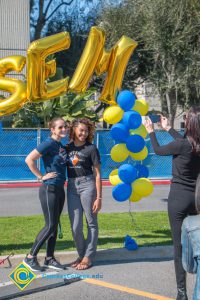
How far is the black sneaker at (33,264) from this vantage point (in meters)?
5.38

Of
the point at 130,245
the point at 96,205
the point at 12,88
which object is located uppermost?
the point at 12,88

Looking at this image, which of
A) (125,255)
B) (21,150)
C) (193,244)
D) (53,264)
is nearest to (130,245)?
(125,255)

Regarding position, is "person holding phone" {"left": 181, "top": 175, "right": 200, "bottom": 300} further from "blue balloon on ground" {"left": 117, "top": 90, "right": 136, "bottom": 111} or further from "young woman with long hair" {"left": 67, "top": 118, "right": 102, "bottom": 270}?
"blue balloon on ground" {"left": 117, "top": 90, "right": 136, "bottom": 111}

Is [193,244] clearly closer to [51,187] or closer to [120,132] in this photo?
[51,187]

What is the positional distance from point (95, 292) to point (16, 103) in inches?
90.2

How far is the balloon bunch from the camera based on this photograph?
597 centimetres

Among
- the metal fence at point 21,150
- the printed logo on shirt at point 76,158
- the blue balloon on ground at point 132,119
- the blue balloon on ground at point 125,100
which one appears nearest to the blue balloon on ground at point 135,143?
the blue balloon on ground at point 132,119

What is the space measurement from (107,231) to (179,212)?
325 centimetres

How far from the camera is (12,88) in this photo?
5887mm

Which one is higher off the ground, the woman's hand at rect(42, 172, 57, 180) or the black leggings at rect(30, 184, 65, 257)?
the woman's hand at rect(42, 172, 57, 180)

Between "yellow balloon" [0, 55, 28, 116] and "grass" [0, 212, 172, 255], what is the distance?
→ 179 cm

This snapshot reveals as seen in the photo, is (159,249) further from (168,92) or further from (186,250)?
(168,92)

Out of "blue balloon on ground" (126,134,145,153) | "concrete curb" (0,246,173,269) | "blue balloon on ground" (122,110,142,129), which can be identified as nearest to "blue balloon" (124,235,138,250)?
"concrete curb" (0,246,173,269)

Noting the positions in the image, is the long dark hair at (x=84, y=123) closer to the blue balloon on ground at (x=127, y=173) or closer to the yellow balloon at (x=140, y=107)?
the blue balloon on ground at (x=127, y=173)
